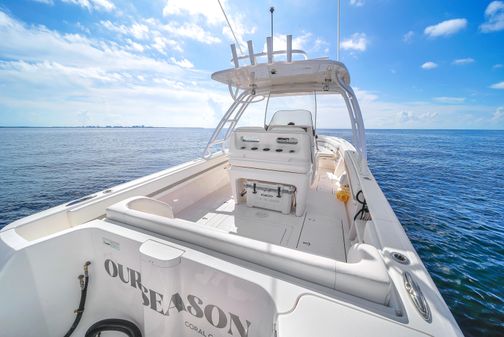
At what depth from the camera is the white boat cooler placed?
8.67 feet

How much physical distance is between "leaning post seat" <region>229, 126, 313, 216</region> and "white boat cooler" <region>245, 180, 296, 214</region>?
107 mm

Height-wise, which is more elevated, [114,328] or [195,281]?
[195,281]

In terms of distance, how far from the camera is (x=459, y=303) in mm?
2809

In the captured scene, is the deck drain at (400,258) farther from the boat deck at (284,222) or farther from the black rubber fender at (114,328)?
the black rubber fender at (114,328)

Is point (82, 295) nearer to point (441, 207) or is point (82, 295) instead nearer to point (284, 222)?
point (284, 222)

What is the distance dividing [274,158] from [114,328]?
2.04 metres

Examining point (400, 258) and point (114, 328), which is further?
point (114, 328)

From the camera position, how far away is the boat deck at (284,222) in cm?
211

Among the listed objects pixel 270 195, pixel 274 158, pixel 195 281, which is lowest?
pixel 270 195

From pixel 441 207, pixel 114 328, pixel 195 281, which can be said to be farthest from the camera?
pixel 441 207

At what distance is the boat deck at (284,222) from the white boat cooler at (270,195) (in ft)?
0.26

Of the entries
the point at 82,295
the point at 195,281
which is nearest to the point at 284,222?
the point at 195,281

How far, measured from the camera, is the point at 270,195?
273 cm

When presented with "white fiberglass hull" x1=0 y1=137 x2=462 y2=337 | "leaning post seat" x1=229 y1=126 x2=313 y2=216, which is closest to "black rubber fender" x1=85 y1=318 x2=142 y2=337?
"white fiberglass hull" x1=0 y1=137 x2=462 y2=337
